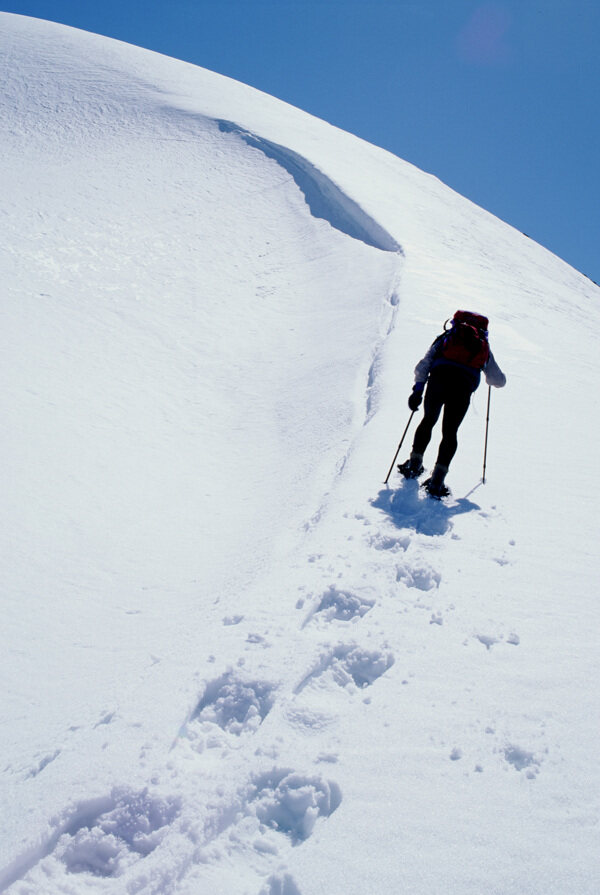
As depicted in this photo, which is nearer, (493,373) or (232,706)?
(232,706)

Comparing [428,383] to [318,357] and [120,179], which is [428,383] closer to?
[318,357]

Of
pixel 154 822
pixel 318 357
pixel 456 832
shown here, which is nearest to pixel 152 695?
pixel 154 822

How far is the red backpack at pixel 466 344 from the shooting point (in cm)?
564

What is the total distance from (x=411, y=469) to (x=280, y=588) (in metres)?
2.22

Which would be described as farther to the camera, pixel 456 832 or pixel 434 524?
pixel 434 524

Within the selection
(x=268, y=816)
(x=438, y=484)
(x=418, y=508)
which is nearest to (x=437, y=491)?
(x=438, y=484)

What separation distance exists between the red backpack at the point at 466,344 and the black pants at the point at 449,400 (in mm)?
112

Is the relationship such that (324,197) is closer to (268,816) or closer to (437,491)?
(437,491)

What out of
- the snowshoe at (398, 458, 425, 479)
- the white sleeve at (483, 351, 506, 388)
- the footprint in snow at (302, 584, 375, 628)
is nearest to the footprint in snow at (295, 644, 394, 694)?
the footprint in snow at (302, 584, 375, 628)

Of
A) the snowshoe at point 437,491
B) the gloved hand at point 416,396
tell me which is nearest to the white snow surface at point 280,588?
the snowshoe at point 437,491

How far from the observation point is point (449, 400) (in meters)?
5.74

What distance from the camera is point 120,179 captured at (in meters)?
17.8

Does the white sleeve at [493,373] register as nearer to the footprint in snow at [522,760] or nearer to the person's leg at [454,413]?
the person's leg at [454,413]

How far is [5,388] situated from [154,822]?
6.93 meters
